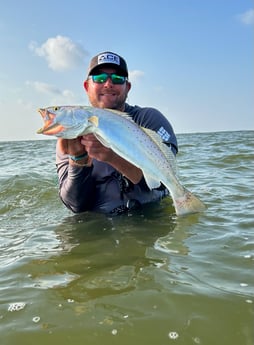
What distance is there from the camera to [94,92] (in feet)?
17.2

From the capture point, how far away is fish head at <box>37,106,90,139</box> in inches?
136

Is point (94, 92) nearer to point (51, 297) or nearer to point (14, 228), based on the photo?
point (14, 228)

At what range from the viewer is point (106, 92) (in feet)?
17.1

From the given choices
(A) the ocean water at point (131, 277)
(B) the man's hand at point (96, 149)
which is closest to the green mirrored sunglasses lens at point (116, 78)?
(B) the man's hand at point (96, 149)

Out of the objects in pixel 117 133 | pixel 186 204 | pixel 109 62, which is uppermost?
pixel 109 62

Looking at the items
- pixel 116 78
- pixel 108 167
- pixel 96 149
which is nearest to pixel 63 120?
pixel 96 149

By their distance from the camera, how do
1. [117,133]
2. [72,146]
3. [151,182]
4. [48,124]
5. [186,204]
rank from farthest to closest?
[186,204] < [72,146] < [151,182] < [117,133] < [48,124]

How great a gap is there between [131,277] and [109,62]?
2.92 metres

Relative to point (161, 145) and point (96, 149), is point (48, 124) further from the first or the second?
point (161, 145)

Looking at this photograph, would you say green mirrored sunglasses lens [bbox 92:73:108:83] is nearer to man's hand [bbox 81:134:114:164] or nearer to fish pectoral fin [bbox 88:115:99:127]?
man's hand [bbox 81:134:114:164]

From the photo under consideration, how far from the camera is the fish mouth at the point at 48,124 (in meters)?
3.46

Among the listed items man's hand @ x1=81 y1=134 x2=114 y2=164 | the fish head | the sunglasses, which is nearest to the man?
the sunglasses

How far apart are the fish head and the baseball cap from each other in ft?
5.98

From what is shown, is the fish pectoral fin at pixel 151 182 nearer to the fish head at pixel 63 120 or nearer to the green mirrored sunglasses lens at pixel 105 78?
the fish head at pixel 63 120
